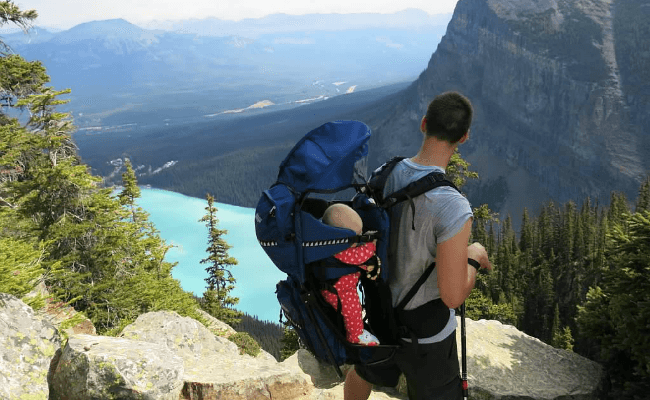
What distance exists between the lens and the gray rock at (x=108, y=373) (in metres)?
6.47

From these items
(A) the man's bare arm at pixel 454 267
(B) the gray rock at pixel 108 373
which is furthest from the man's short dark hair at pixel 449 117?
(B) the gray rock at pixel 108 373

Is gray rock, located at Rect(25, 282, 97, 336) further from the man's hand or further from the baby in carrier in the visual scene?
the man's hand

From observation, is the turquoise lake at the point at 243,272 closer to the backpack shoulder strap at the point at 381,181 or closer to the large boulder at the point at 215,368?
the large boulder at the point at 215,368

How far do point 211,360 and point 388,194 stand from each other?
6.81 meters

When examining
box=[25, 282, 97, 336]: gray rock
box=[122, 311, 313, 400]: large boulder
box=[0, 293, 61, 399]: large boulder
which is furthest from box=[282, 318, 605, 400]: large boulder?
box=[0, 293, 61, 399]: large boulder

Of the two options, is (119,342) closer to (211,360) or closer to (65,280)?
(211,360)

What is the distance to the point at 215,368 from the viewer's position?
353 inches

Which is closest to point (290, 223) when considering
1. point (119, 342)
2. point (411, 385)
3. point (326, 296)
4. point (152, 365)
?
point (326, 296)

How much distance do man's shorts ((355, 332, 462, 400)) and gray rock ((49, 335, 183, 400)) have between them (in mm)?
3642

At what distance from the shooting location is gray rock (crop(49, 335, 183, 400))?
21.2 feet

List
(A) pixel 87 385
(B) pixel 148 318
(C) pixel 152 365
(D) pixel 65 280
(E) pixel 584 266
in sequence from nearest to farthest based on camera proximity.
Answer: (A) pixel 87 385 → (C) pixel 152 365 → (B) pixel 148 318 → (D) pixel 65 280 → (E) pixel 584 266

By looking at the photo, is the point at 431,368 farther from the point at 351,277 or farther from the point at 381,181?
the point at 381,181

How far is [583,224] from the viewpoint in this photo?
87.8 meters

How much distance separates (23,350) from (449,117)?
20.7 feet
